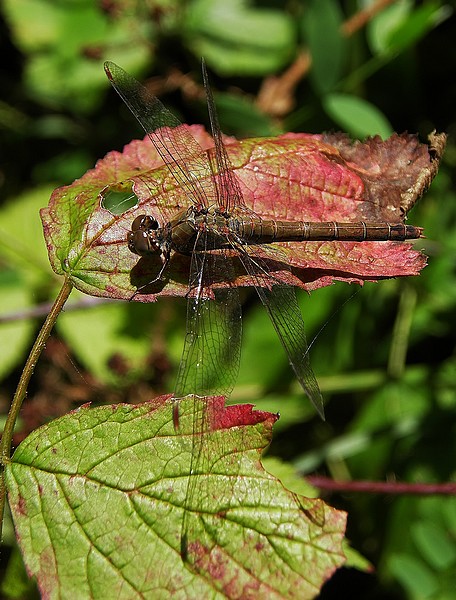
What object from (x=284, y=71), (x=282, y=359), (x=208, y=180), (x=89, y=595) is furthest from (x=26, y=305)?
(x=89, y=595)

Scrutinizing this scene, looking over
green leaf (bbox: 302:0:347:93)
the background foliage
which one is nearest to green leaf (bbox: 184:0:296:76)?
the background foliage

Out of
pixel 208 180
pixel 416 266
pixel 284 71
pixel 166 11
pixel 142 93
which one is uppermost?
pixel 166 11

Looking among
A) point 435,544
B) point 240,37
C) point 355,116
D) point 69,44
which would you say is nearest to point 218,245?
point 355,116

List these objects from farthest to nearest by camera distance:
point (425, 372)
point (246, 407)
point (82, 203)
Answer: point (425, 372) → point (82, 203) → point (246, 407)

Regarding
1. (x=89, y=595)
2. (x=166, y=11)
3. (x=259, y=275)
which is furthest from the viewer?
(x=166, y=11)

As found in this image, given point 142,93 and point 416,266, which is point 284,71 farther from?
point 416,266

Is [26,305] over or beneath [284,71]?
beneath

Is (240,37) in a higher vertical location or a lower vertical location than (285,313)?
higher

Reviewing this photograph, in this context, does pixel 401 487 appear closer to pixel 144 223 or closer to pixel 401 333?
pixel 401 333
